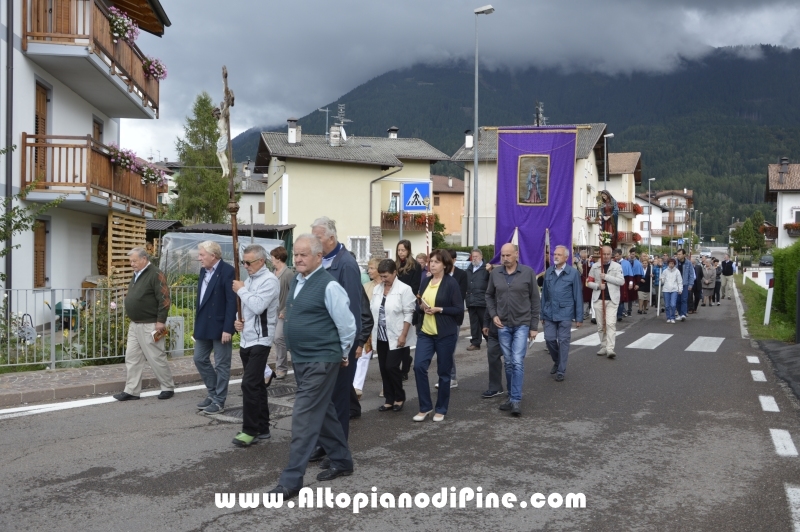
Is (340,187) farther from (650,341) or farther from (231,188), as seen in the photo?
(231,188)

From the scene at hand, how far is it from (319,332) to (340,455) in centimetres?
98

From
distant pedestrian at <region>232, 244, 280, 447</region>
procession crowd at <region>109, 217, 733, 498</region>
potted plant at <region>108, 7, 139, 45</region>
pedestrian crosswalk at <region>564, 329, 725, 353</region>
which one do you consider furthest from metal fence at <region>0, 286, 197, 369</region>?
potted plant at <region>108, 7, 139, 45</region>

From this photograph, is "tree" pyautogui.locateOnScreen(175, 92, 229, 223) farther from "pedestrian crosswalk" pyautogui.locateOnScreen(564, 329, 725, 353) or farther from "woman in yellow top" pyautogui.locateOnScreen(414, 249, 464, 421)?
"woman in yellow top" pyautogui.locateOnScreen(414, 249, 464, 421)

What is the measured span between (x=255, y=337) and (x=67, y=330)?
5.22 metres

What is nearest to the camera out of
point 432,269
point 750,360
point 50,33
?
point 432,269

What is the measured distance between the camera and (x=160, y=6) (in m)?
22.2

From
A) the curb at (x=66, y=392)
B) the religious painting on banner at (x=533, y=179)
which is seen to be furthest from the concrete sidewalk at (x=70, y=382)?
the religious painting on banner at (x=533, y=179)

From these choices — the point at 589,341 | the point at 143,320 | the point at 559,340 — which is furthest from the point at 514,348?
the point at 589,341

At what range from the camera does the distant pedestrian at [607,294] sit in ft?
42.2

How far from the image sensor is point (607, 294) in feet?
42.6

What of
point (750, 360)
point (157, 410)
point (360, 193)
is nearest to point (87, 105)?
point (157, 410)

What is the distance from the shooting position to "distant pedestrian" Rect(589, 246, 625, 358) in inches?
507

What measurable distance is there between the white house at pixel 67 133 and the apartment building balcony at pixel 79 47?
0.02m

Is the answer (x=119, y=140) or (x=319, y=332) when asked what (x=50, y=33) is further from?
(x=319, y=332)
